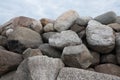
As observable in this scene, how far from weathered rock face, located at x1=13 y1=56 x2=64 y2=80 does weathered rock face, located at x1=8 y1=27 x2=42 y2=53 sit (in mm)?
1138

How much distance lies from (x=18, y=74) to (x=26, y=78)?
1.01 ft

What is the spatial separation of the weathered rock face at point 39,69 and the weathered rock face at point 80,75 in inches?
6.9

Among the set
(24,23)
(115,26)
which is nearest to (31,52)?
(24,23)

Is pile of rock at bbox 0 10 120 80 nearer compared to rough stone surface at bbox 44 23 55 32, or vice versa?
pile of rock at bbox 0 10 120 80

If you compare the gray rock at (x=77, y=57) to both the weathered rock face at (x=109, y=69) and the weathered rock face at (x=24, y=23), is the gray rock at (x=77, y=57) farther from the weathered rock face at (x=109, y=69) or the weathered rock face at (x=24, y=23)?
the weathered rock face at (x=24, y=23)

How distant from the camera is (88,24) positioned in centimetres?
638

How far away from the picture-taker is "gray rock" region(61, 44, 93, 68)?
556cm

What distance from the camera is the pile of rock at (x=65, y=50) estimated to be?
524 centimetres

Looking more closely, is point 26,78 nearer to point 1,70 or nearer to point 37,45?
point 1,70

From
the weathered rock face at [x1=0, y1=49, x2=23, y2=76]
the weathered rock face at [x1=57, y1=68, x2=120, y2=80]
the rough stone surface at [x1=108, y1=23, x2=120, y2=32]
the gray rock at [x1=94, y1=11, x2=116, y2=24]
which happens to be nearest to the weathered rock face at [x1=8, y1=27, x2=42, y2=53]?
the weathered rock face at [x1=0, y1=49, x2=23, y2=76]

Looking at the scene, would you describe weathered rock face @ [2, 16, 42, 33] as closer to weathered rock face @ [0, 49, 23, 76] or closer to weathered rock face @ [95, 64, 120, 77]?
weathered rock face @ [0, 49, 23, 76]

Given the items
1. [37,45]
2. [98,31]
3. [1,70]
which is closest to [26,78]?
[1,70]

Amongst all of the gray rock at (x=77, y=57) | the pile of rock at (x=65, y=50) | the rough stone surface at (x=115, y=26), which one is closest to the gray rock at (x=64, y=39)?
the pile of rock at (x=65, y=50)

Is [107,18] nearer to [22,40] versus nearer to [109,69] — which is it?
[109,69]
